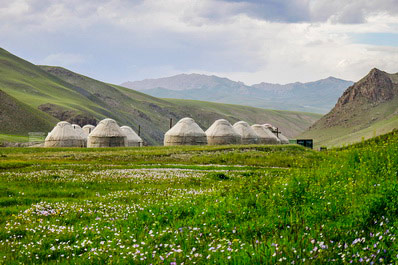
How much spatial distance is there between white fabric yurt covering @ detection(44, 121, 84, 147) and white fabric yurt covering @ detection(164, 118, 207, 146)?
1860 centimetres

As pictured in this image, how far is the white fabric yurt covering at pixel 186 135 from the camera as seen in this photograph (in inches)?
2904

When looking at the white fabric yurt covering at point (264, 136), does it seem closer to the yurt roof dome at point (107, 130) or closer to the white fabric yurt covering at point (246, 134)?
the white fabric yurt covering at point (246, 134)

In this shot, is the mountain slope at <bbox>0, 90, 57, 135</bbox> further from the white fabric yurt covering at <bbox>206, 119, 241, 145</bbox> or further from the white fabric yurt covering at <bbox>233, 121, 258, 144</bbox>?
the white fabric yurt covering at <bbox>233, 121, 258, 144</bbox>

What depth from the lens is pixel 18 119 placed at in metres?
128

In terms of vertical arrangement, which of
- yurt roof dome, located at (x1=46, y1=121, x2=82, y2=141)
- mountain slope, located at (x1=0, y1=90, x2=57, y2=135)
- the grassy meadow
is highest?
mountain slope, located at (x1=0, y1=90, x2=57, y2=135)

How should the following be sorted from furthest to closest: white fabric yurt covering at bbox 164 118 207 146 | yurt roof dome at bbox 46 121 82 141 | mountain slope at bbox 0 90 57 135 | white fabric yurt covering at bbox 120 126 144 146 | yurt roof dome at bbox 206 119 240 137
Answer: mountain slope at bbox 0 90 57 135, white fabric yurt covering at bbox 120 126 144 146, yurt roof dome at bbox 206 119 240 137, yurt roof dome at bbox 46 121 82 141, white fabric yurt covering at bbox 164 118 207 146

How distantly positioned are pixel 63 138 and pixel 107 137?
971 centimetres

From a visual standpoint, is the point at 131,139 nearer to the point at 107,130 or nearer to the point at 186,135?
the point at 107,130

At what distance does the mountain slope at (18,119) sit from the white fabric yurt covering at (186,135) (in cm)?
6910

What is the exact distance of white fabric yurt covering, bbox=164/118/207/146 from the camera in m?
73.8

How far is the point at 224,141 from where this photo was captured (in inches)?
3004

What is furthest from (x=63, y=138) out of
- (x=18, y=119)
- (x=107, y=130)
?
(x=18, y=119)

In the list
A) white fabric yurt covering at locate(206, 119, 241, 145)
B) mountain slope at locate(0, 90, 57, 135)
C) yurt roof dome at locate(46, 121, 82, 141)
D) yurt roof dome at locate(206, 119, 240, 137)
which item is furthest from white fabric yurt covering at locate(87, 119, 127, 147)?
mountain slope at locate(0, 90, 57, 135)

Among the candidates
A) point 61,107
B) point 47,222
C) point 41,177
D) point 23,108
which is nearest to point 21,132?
point 23,108
